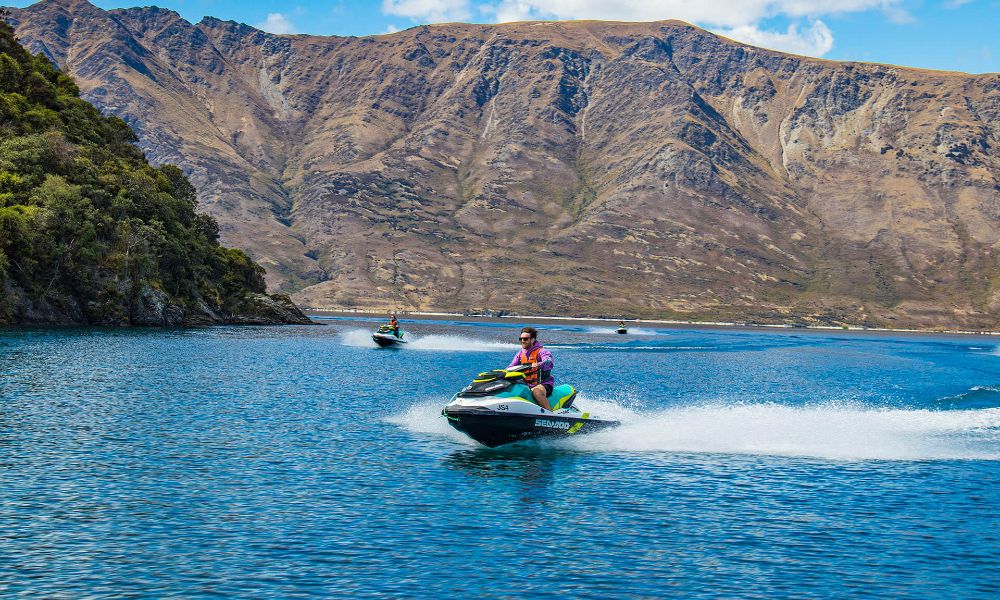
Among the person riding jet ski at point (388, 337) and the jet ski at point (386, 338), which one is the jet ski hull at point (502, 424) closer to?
the person riding jet ski at point (388, 337)

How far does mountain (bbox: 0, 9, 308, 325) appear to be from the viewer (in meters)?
103

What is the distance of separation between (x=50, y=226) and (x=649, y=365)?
74.2m

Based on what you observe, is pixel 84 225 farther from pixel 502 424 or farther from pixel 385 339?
pixel 502 424

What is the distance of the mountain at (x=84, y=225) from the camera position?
102562 mm

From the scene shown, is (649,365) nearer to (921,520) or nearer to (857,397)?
(857,397)

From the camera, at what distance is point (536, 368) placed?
33.2m

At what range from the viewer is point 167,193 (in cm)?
14975

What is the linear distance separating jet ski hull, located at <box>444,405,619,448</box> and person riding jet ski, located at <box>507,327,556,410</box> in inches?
23.2

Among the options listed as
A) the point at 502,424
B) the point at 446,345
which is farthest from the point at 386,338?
the point at 502,424

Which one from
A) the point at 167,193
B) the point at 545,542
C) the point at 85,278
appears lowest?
the point at 545,542

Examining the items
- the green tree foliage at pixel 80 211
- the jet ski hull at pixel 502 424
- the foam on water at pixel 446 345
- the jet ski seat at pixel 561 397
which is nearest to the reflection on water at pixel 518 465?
the jet ski hull at pixel 502 424

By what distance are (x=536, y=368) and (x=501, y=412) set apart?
7.46ft

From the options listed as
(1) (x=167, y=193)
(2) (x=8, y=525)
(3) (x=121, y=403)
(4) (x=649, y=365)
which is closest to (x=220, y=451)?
(2) (x=8, y=525)

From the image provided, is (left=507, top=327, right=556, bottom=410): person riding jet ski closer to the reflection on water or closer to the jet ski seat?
the jet ski seat
